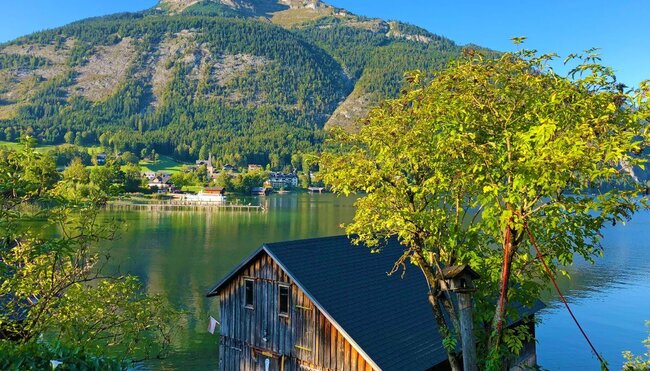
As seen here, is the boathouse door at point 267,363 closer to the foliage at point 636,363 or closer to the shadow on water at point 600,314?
the foliage at point 636,363

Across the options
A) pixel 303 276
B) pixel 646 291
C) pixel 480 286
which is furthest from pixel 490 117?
pixel 646 291

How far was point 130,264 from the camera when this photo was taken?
57750 mm

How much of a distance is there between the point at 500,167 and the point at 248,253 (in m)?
57.1

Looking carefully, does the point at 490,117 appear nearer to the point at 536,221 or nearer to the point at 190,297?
the point at 536,221

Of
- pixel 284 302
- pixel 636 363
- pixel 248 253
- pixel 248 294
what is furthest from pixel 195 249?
pixel 636 363

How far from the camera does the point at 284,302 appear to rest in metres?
19.2

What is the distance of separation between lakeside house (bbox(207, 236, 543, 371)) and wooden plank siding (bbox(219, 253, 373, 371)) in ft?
0.13

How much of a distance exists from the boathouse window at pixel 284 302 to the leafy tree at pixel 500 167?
21.3 feet

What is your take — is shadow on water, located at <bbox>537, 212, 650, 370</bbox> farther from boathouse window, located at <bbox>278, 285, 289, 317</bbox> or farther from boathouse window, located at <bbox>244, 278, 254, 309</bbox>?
boathouse window, located at <bbox>244, 278, 254, 309</bbox>

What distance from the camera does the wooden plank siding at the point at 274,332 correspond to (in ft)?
57.7

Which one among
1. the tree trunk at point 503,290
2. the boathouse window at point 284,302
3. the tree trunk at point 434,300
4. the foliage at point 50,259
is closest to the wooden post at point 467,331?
the tree trunk at point 503,290

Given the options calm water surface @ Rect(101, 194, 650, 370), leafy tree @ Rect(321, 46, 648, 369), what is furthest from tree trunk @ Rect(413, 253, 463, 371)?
calm water surface @ Rect(101, 194, 650, 370)

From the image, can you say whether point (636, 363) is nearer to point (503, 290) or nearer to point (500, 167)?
point (500, 167)

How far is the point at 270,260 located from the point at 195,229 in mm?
76754
